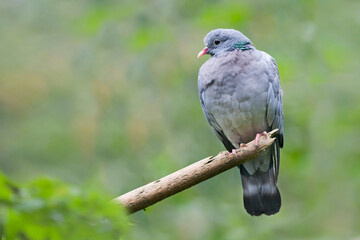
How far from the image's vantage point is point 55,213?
5.09ft

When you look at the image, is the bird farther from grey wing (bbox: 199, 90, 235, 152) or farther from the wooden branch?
the wooden branch

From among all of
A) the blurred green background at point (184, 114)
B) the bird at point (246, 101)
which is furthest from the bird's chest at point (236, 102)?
the blurred green background at point (184, 114)

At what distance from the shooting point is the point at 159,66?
21.5ft

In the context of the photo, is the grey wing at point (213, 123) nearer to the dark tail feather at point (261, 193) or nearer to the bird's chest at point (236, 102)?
the bird's chest at point (236, 102)

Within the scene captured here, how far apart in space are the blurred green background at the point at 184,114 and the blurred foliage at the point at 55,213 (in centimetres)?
375

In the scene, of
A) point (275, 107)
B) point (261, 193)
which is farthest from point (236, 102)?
point (261, 193)

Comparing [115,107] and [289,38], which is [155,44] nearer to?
[115,107]

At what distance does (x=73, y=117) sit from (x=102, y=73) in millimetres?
622

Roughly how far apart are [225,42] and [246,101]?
63 centimetres

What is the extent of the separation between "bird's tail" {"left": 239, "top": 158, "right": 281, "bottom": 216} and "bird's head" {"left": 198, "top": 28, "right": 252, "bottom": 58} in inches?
38.7

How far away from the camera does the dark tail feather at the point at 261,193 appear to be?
444 cm

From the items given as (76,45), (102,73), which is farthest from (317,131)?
(76,45)

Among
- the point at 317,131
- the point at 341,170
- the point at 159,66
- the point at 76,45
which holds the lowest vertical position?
the point at 341,170

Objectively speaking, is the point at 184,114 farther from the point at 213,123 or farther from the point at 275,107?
the point at 275,107
